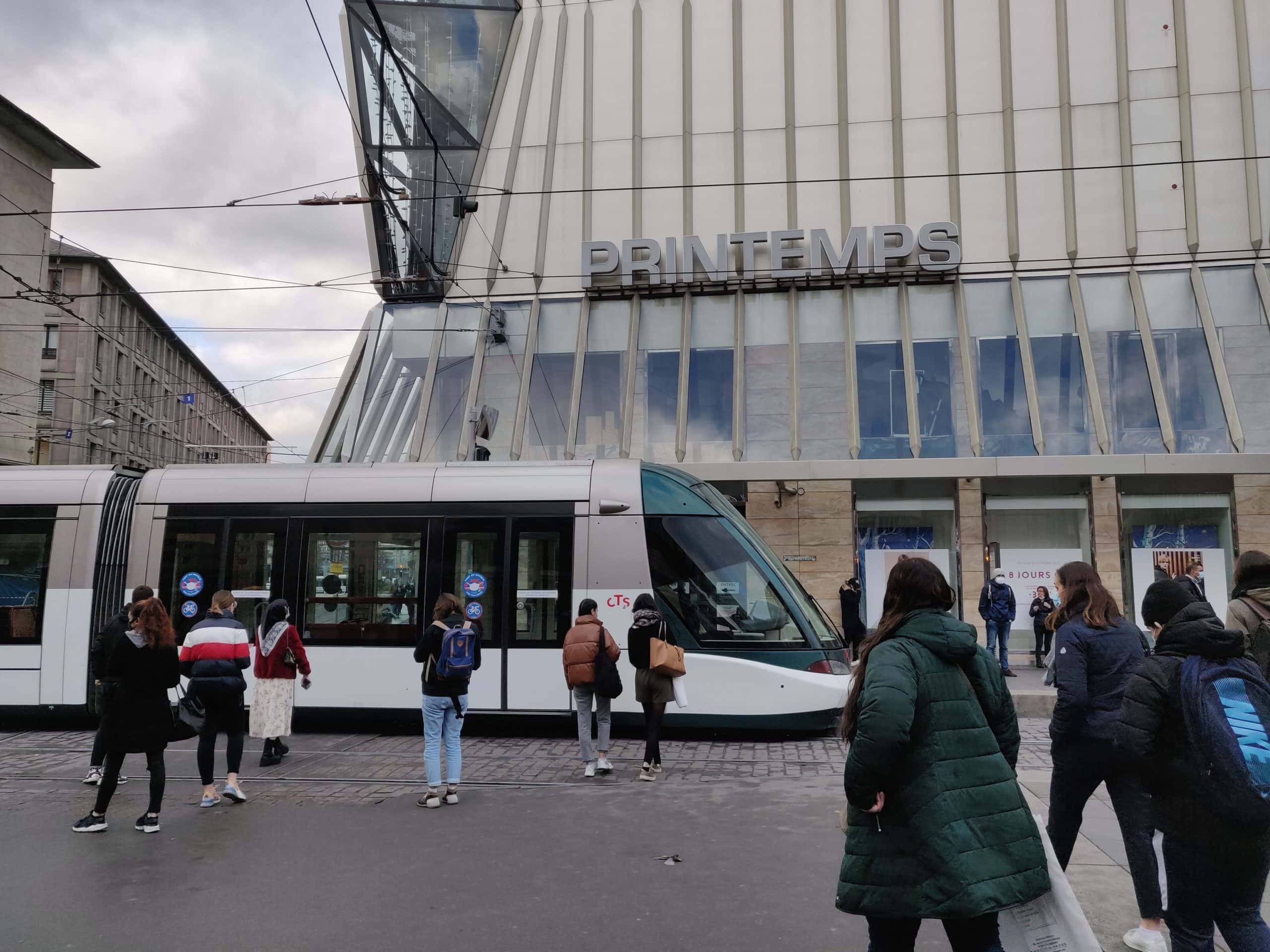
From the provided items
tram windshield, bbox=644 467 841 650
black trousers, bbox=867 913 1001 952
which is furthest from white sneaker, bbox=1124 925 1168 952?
tram windshield, bbox=644 467 841 650

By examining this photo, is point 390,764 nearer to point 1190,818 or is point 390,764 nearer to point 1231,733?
point 1190,818

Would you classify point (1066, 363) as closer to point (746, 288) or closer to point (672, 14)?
point (746, 288)

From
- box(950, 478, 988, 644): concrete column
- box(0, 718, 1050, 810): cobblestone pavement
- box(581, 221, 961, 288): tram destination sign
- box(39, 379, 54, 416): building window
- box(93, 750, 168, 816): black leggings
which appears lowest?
box(0, 718, 1050, 810): cobblestone pavement

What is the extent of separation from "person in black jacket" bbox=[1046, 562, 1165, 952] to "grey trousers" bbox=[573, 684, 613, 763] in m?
4.48

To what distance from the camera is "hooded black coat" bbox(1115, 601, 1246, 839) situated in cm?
342

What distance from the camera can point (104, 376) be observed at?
52.3 metres

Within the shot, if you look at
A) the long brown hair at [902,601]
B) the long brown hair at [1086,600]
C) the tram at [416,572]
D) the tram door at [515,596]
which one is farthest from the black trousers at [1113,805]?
the tram door at [515,596]

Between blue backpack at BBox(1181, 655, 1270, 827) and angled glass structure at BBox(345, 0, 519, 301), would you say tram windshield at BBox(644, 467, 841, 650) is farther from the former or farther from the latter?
angled glass structure at BBox(345, 0, 519, 301)

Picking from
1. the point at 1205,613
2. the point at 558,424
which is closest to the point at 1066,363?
the point at 558,424

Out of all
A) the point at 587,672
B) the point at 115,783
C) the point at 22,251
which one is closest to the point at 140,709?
the point at 115,783

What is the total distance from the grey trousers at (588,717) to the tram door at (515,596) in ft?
5.68

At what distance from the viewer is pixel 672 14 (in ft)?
70.6

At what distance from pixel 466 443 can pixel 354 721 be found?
8509 millimetres

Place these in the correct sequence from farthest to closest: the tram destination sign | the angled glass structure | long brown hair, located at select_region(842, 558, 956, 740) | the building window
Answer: the building window < the angled glass structure < the tram destination sign < long brown hair, located at select_region(842, 558, 956, 740)
